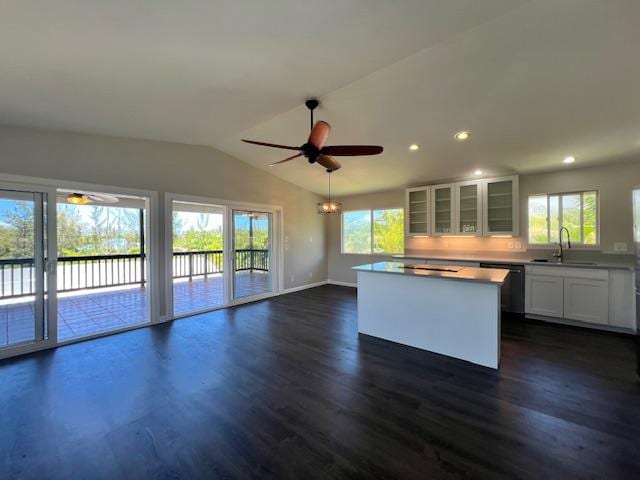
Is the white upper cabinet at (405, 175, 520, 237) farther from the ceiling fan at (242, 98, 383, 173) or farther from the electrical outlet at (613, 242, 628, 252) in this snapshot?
the ceiling fan at (242, 98, 383, 173)

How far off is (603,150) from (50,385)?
681 cm

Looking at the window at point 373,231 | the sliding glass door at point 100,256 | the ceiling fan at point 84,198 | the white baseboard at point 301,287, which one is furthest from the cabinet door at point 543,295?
the ceiling fan at point 84,198

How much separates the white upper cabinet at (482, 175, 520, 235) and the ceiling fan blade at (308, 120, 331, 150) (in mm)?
3578

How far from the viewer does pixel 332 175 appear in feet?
18.8

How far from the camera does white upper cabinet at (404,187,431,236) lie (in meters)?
5.50

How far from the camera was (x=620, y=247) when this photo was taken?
4020 millimetres

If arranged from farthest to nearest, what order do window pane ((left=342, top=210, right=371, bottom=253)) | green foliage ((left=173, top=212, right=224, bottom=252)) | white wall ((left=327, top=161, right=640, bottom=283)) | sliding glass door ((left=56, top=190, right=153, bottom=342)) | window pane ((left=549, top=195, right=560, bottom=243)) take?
green foliage ((left=173, top=212, right=224, bottom=252)) → window pane ((left=342, top=210, right=371, bottom=253)) → sliding glass door ((left=56, top=190, right=153, bottom=342)) → window pane ((left=549, top=195, right=560, bottom=243)) → white wall ((left=327, top=161, right=640, bottom=283))

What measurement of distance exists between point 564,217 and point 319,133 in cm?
442

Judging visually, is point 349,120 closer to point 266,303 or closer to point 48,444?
point 266,303

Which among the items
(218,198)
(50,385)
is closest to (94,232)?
(218,198)

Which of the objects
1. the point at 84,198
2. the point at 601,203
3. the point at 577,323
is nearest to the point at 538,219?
the point at 601,203

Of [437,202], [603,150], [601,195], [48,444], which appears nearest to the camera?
[48,444]

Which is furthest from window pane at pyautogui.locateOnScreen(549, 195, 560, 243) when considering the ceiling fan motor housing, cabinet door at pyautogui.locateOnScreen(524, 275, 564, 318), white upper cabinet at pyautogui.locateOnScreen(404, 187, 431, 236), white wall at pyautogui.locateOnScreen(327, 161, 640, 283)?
the ceiling fan motor housing

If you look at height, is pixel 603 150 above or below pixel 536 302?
above
